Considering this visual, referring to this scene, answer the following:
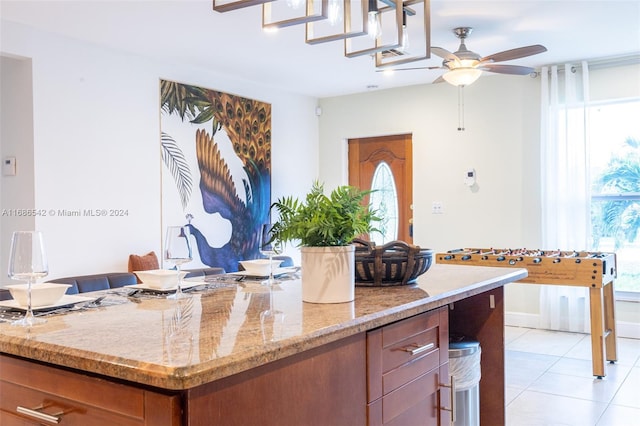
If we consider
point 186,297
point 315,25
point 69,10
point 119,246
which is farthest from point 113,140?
point 186,297

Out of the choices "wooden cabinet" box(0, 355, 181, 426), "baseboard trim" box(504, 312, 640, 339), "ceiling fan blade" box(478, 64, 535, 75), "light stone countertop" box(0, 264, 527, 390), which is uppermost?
"ceiling fan blade" box(478, 64, 535, 75)

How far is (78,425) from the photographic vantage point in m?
1.16

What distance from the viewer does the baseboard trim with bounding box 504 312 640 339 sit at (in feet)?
16.5

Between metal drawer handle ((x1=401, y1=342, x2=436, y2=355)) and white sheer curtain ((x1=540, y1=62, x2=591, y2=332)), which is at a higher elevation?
white sheer curtain ((x1=540, y1=62, x2=591, y2=332))

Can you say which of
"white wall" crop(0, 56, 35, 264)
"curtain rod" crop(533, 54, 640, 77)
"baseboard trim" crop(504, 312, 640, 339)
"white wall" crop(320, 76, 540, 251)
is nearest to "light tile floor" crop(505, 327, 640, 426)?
"baseboard trim" crop(504, 312, 640, 339)

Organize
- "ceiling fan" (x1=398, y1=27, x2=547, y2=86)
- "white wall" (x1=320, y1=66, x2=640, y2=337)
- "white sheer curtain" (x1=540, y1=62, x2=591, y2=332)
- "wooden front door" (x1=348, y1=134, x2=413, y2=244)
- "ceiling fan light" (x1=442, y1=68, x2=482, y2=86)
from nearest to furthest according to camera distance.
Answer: "ceiling fan" (x1=398, y1=27, x2=547, y2=86) → "ceiling fan light" (x1=442, y1=68, x2=482, y2=86) → "white sheer curtain" (x1=540, y1=62, x2=591, y2=332) → "white wall" (x1=320, y1=66, x2=640, y2=337) → "wooden front door" (x1=348, y1=134, x2=413, y2=244)

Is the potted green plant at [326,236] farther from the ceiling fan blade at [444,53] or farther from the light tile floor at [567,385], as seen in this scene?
the ceiling fan blade at [444,53]

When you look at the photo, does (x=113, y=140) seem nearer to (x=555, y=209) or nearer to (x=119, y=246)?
(x=119, y=246)

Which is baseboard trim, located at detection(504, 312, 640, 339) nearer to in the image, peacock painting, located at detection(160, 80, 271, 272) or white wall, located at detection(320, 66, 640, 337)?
white wall, located at detection(320, 66, 640, 337)

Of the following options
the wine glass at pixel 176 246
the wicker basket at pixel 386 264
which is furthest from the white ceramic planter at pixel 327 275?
the wine glass at pixel 176 246

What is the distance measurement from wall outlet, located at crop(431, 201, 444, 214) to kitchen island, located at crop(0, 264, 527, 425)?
410 cm

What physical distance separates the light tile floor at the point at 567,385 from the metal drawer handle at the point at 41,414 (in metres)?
2.55

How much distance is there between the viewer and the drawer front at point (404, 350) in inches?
62.6

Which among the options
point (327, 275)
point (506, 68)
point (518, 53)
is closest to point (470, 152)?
point (506, 68)
